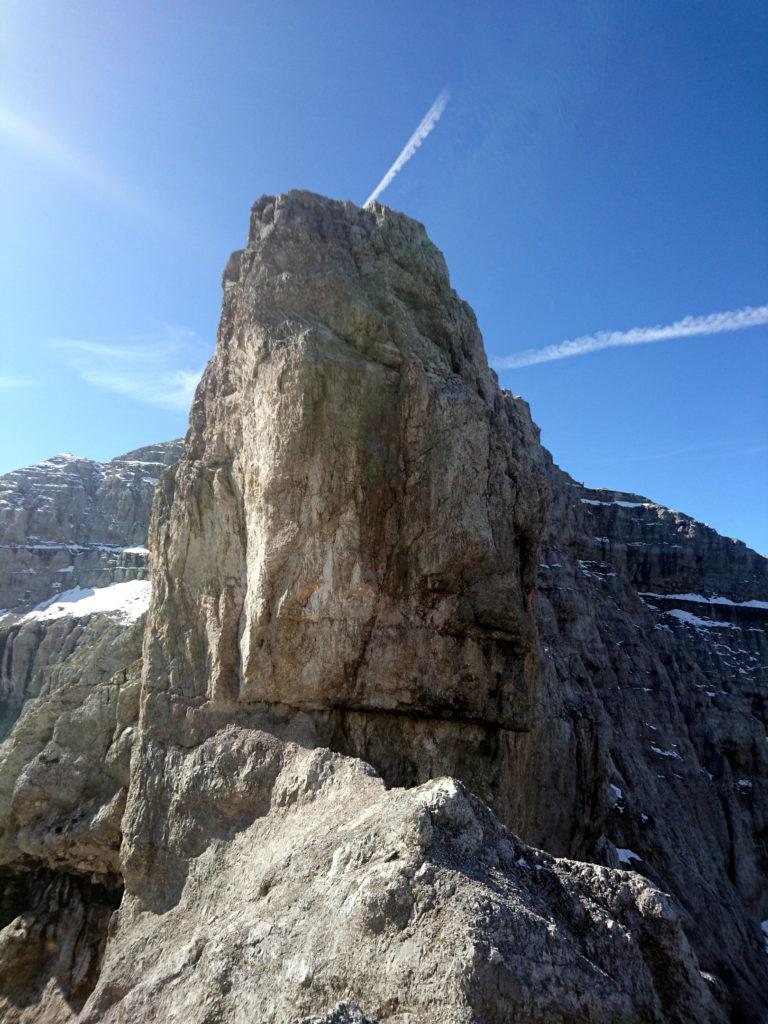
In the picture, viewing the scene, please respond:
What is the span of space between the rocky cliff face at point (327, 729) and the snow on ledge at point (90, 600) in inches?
4488

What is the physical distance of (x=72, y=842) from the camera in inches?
826

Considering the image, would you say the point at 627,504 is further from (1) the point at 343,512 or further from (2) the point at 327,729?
(2) the point at 327,729

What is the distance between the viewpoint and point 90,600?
463 feet

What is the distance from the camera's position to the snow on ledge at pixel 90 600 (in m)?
132

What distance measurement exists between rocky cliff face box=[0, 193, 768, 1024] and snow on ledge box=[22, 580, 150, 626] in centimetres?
11401

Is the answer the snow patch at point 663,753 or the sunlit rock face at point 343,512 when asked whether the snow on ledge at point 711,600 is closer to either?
the snow patch at point 663,753

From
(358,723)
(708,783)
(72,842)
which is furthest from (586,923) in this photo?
(708,783)

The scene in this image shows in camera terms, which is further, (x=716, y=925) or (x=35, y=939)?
(x=716, y=925)

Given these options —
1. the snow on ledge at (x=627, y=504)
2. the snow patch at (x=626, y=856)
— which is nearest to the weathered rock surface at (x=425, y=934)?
the snow patch at (x=626, y=856)

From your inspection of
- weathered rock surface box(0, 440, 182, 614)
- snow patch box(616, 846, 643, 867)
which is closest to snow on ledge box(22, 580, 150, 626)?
weathered rock surface box(0, 440, 182, 614)

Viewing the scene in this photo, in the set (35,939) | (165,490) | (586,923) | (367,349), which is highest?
(367,349)

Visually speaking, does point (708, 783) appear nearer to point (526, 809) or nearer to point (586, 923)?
point (526, 809)

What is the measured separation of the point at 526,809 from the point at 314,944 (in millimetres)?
12710

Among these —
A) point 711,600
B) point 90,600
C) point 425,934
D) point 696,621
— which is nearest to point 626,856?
point 425,934
